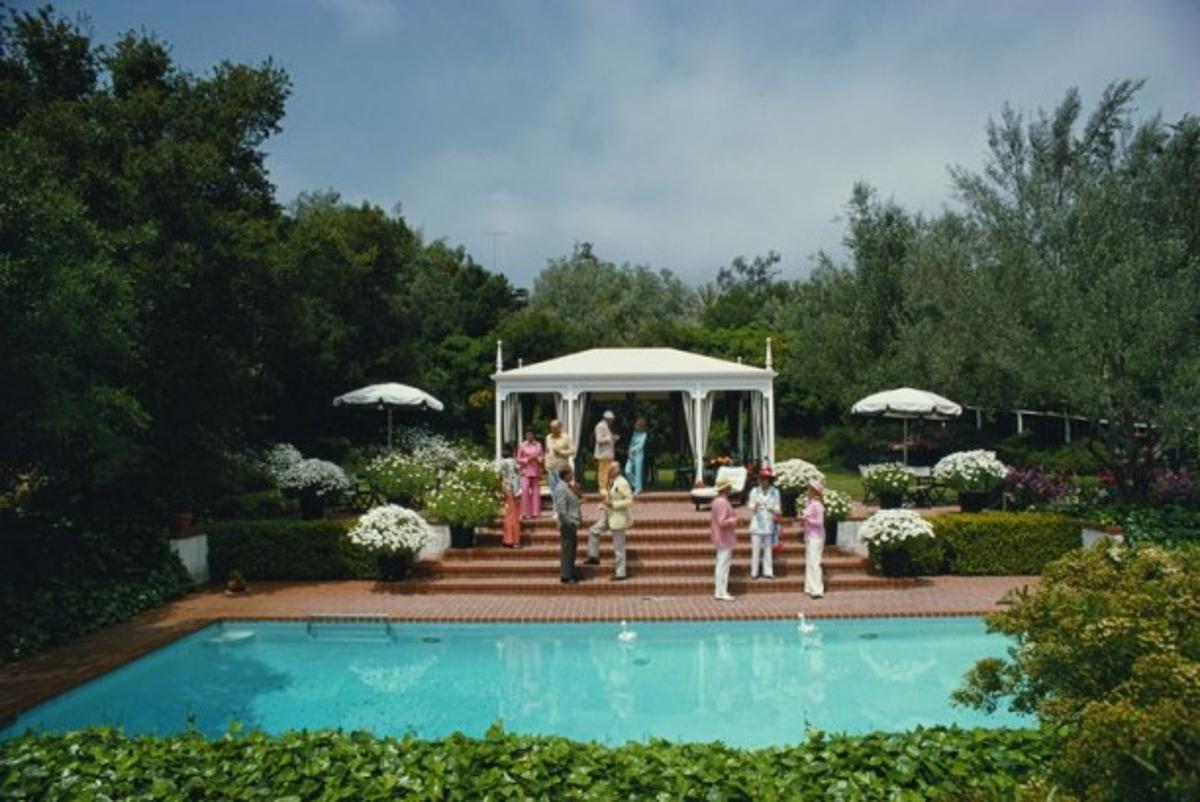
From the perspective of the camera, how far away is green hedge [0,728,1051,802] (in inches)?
203

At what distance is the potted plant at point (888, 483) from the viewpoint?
17.5 metres

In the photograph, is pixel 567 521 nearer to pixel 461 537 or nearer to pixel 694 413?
pixel 461 537

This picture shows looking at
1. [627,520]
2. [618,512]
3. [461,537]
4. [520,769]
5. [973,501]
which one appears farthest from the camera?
[973,501]

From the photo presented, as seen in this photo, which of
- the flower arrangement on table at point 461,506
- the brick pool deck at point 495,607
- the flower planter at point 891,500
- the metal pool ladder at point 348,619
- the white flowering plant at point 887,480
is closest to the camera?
the brick pool deck at point 495,607

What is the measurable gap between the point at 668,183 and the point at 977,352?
9.79 meters

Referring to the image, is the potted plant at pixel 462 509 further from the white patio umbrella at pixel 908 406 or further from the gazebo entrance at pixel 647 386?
the white patio umbrella at pixel 908 406

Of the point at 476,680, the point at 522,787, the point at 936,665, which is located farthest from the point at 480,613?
the point at 522,787

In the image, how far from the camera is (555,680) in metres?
10.3

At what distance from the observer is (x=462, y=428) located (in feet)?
104

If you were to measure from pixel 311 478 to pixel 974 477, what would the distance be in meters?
12.4

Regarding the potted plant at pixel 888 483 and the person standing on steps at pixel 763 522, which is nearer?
the person standing on steps at pixel 763 522

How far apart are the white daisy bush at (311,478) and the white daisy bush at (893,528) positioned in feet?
32.4

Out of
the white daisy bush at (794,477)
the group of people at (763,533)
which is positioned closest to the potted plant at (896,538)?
the group of people at (763,533)

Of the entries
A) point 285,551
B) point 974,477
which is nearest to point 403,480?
point 285,551
